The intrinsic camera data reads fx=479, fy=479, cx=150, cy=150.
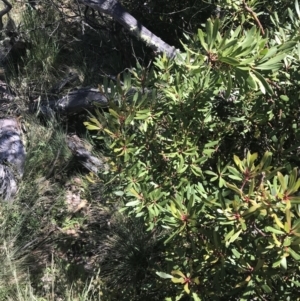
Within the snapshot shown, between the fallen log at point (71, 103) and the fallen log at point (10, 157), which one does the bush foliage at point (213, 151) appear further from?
the fallen log at point (71, 103)

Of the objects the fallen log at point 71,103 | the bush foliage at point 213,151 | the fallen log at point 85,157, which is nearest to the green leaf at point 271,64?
the bush foliage at point 213,151

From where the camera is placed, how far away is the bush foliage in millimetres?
1496

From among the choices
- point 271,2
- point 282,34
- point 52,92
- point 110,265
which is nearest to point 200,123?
point 282,34

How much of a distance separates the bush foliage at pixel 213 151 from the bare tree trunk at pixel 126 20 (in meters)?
1.88

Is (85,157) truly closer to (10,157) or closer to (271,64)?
(10,157)

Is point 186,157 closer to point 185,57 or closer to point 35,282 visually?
point 185,57

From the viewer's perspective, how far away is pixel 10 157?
3.69 metres

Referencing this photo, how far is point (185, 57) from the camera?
6.64ft

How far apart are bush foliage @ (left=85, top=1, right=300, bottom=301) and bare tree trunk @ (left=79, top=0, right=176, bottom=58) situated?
6.17 feet

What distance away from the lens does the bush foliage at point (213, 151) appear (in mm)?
1496

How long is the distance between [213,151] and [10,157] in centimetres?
223

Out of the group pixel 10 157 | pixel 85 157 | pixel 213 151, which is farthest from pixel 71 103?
pixel 213 151

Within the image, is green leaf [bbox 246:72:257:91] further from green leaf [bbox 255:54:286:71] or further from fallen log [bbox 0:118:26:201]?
fallen log [bbox 0:118:26:201]

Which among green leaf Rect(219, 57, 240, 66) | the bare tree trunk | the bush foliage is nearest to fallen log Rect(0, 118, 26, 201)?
the bare tree trunk
